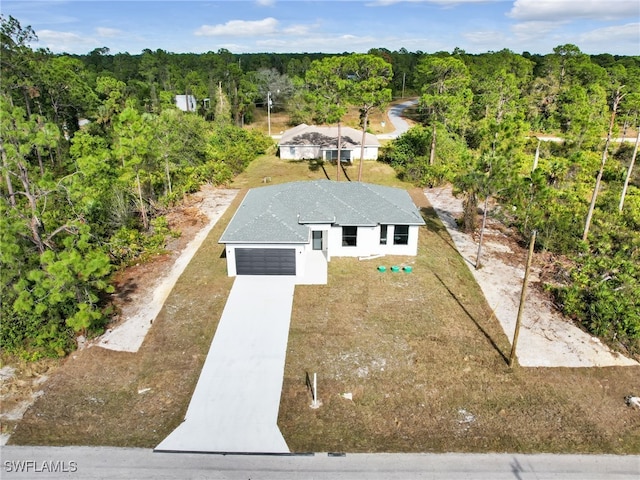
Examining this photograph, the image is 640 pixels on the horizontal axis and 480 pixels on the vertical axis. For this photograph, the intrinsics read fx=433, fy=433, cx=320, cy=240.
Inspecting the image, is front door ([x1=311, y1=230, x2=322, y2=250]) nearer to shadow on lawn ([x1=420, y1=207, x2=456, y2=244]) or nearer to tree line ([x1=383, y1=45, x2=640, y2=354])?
shadow on lawn ([x1=420, y1=207, x2=456, y2=244])

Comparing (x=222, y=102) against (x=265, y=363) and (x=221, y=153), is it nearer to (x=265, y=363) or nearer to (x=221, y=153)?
(x=221, y=153)

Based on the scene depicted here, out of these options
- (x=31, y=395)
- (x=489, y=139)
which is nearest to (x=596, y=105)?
(x=489, y=139)

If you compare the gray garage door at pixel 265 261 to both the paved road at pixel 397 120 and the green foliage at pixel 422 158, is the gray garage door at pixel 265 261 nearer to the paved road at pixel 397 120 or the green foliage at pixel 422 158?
the green foliage at pixel 422 158

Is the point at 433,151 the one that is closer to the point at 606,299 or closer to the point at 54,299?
the point at 606,299

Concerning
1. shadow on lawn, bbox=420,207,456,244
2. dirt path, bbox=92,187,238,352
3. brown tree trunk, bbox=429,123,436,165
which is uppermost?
brown tree trunk, bbox=429,123,436,165

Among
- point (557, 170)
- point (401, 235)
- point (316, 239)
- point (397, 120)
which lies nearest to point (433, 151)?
point (557, 170)

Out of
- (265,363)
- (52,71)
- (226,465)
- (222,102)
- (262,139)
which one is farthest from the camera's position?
(222,102)

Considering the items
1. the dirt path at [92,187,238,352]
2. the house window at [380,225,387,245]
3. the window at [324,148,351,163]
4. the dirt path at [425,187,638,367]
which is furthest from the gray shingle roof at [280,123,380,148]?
the house window at [380,225,387,245]

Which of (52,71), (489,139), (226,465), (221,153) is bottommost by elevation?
(226,465)
